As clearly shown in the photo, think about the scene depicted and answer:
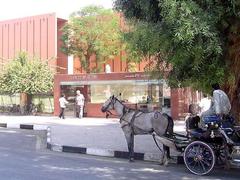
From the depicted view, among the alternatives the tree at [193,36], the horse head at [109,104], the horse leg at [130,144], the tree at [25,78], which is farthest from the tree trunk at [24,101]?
the tree at [193,36]

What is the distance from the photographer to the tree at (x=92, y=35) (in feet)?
126

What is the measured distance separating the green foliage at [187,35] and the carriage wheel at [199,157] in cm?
158

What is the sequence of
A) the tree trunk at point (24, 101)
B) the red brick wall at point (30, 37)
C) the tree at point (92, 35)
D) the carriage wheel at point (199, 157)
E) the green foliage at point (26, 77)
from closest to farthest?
1. the carriage wheel at point (199, 157)
2. the green foliage at point (26, 77)
3. the tree trunk at point (24, 101)
4. the tree at point (92, 35)
5. the red brick wall at point (30, 37)

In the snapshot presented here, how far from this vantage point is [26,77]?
35.0 m

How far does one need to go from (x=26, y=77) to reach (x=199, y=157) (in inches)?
1056

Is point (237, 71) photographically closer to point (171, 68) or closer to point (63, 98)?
point (171, 68)

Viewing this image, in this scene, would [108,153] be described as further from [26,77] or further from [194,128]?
[26,77]

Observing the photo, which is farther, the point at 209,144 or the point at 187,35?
the point at 209,144

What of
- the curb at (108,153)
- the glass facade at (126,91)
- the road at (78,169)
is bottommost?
the road at (78,169)

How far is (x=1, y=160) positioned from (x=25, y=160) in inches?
22.4

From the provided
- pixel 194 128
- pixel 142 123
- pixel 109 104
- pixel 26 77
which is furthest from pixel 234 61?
pixel 26 77

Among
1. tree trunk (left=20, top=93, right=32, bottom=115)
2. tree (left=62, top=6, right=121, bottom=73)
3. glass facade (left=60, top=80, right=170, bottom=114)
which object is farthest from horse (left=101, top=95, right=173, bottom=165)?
tree (left=62, top=6, right=121, bottom=73)

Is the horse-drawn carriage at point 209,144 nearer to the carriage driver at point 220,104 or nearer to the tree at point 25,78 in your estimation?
the carriage driver at point 220,104

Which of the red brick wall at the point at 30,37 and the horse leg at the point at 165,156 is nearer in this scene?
the horse leg at the point at 165,156
